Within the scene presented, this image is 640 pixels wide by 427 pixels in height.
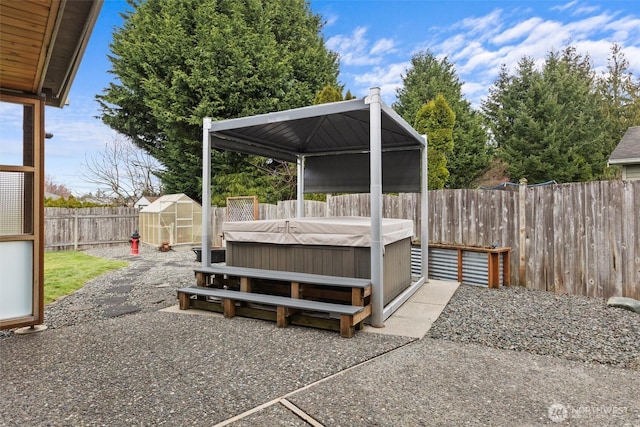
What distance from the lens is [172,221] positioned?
11.2 meters

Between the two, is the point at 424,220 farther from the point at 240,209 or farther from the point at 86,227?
the point at 86,227

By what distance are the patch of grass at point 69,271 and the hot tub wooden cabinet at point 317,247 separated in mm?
2944

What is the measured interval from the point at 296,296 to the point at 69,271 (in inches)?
240

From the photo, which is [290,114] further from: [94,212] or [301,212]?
[94,212]

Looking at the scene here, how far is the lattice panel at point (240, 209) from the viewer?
33.4 ft

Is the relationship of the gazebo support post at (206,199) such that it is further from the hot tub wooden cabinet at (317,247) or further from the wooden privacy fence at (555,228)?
the wooden privacy fence at (555,228)

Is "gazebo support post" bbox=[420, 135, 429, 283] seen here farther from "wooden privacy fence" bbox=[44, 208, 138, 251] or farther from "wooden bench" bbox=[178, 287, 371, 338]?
"wooden privacy fence" bbox=[44, 208, 138, 251]

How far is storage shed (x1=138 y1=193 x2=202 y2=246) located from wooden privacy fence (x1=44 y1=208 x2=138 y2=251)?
1.20 m

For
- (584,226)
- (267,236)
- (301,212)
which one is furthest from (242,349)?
(584,226)

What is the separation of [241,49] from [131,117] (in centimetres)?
596

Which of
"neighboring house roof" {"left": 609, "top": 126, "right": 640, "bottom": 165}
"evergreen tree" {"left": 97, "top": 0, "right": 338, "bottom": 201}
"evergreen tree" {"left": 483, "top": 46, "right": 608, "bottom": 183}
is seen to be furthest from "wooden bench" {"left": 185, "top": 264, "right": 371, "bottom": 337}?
"evergreen tree" {"left": 483, "top": 46, "right": 608, "bottom": 183}

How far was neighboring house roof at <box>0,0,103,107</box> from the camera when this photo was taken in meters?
2.19

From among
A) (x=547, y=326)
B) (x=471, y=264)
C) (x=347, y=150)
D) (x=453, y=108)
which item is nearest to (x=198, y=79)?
(x=347, y=150)

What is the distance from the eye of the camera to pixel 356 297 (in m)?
3.44
